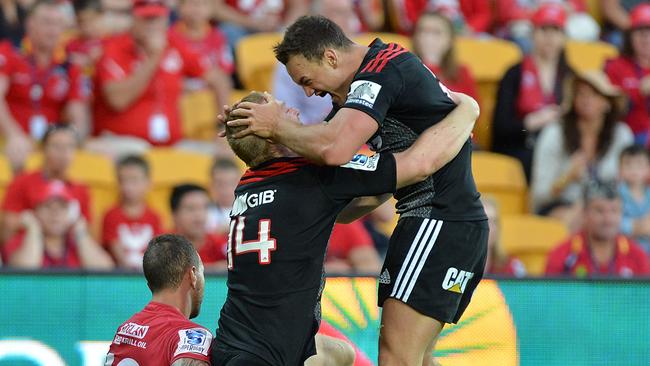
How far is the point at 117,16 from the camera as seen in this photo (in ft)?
32.4

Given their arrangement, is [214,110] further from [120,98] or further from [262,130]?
[262,130]

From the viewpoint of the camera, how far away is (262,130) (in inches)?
175

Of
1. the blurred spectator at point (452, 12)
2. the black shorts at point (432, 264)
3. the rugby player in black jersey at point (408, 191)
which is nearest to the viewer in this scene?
the rugby player in black jersey at point (408, 191)

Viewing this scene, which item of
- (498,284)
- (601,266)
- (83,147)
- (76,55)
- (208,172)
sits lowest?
(601,266)

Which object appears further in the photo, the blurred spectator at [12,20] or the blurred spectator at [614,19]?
the blurred spectator at [614,19]

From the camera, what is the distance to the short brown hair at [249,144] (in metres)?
4.50

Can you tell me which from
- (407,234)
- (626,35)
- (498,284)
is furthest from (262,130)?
(626,35)

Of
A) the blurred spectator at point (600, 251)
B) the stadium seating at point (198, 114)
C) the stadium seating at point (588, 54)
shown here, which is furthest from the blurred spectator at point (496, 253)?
the stadium seating at point (588, 54)

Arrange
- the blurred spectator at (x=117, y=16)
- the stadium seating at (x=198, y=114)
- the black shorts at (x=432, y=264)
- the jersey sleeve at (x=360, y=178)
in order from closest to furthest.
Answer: the jersey sleeve at (x=360, y=178), the black shorts at (x=432, y=264), the stadium seating at (x=198, y=114), the blurred spectator at (x=117, y=16)

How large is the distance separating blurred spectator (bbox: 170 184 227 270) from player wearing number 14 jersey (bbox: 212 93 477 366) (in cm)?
338

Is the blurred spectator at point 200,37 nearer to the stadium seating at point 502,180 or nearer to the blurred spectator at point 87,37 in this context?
the blurred spectator at point 87,37

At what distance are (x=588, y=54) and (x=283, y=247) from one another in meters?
6.92

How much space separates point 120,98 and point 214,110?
797 mm

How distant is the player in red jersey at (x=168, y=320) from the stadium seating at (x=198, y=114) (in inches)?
185
